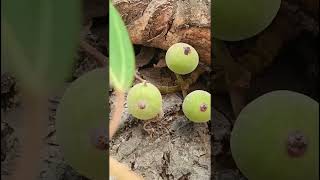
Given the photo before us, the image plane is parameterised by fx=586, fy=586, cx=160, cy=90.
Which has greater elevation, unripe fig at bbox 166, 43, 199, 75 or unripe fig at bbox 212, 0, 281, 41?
unripe fig at bbox 212, 0, 281, 41

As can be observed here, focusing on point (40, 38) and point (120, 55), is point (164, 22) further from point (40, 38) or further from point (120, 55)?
point (40, 38)

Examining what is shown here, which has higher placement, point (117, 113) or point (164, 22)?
point (164, 22)

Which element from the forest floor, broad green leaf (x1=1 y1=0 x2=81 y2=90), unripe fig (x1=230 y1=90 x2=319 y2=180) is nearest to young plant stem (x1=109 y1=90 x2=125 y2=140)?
the forest floor

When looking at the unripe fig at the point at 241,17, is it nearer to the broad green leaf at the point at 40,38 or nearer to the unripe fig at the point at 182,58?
the unripe fig at the point at 182,58

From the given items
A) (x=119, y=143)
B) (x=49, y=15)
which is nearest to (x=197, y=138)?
(x=119, y=143)

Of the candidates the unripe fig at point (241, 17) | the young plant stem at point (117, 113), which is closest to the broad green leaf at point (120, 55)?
the young plant stem at point (117, 113)

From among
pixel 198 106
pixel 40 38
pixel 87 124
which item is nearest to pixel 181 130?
pixel 198 106

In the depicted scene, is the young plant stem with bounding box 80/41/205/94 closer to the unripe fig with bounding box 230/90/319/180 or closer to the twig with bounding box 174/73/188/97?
the twig with bounding box 174/73/188/97
